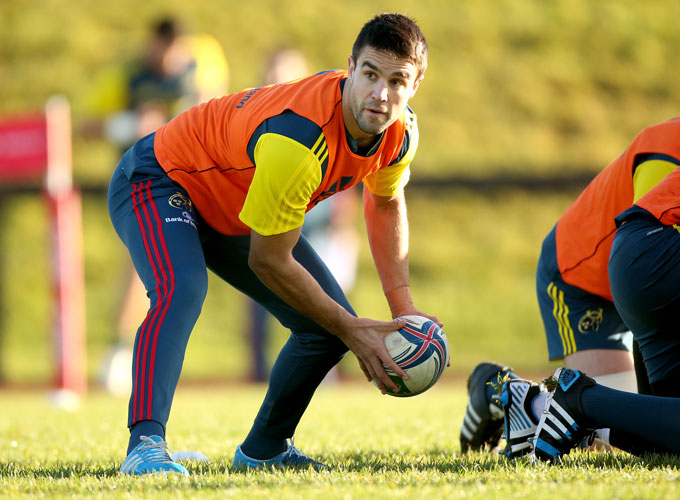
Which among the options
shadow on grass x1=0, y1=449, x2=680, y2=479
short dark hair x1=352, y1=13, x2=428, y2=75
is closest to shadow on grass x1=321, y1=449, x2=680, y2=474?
shadow on grass x1=0, y1=449, x2=680, y2=479

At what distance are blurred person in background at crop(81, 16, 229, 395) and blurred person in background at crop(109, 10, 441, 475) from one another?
5.62 metres

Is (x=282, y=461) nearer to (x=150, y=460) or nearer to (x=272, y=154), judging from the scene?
(x=150, y=460)

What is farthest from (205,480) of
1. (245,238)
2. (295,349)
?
(245,238)

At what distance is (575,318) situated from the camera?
469 cm

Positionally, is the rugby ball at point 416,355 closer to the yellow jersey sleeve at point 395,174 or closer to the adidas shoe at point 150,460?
the yellow jersey sleeve at point 395,174

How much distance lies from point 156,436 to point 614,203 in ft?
7.92

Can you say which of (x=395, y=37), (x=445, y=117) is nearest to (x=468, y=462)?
(x=395, y=37)

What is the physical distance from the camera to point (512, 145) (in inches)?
784

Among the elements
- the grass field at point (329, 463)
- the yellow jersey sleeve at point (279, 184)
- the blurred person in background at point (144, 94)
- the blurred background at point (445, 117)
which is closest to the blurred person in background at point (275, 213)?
the yellow jersey sleeve at point (279, 184)

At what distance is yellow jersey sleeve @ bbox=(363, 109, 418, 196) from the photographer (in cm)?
414

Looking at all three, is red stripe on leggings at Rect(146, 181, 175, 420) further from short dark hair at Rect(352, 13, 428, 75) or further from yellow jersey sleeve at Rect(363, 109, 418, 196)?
short dark hair at Rect(352, 13, 428, 75)

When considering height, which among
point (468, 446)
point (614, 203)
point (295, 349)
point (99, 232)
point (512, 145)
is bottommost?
point (468, 446)

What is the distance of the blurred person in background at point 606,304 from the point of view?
3754 mm

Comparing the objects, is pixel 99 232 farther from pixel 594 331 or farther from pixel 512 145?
pixel 594 331
